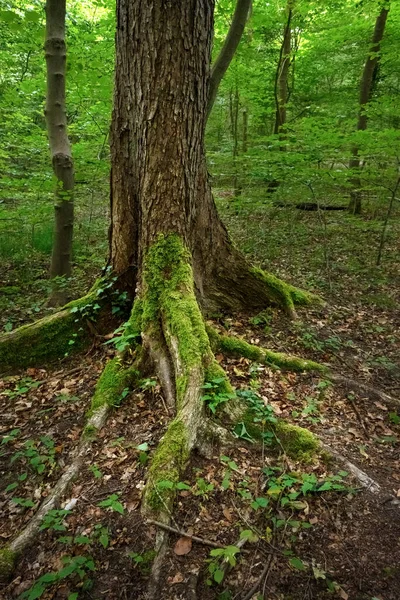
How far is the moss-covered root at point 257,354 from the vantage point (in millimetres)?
4227

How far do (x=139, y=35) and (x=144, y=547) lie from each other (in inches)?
170

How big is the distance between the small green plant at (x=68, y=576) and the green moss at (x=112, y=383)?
1.31 meters

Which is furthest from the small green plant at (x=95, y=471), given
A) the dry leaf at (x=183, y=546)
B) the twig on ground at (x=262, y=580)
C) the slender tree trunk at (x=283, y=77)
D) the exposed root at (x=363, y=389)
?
the slender tree trunk at (x=283, y=77)

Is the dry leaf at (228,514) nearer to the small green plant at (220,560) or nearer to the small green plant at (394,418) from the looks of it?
the small green plant at (220,560)

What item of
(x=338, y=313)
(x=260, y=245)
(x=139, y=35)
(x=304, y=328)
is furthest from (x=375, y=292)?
(x=139, y=35)

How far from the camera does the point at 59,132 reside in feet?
19.3

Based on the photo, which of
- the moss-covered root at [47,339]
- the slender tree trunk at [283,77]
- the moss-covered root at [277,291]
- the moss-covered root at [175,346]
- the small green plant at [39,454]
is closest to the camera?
the moss-covered root at [175,346]

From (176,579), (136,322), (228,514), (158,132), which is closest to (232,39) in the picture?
(158,132)

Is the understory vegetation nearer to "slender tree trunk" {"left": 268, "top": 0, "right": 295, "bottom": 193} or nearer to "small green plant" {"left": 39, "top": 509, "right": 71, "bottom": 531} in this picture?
"small green plant" {"left": 39, "top": 509, "right": 71, "bottom": 531}

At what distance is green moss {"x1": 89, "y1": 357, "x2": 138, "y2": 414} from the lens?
356cm

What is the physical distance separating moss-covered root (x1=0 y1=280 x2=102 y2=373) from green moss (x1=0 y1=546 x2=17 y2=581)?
222 centimetres

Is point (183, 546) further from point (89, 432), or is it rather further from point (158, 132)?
point (158, 132)

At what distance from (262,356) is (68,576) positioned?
2.62m

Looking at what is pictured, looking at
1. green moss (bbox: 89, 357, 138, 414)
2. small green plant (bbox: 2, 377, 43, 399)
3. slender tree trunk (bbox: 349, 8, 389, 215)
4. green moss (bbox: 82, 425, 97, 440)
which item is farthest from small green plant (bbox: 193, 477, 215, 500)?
slender tree trunk (bbox: 349, 8, 389, 215)
